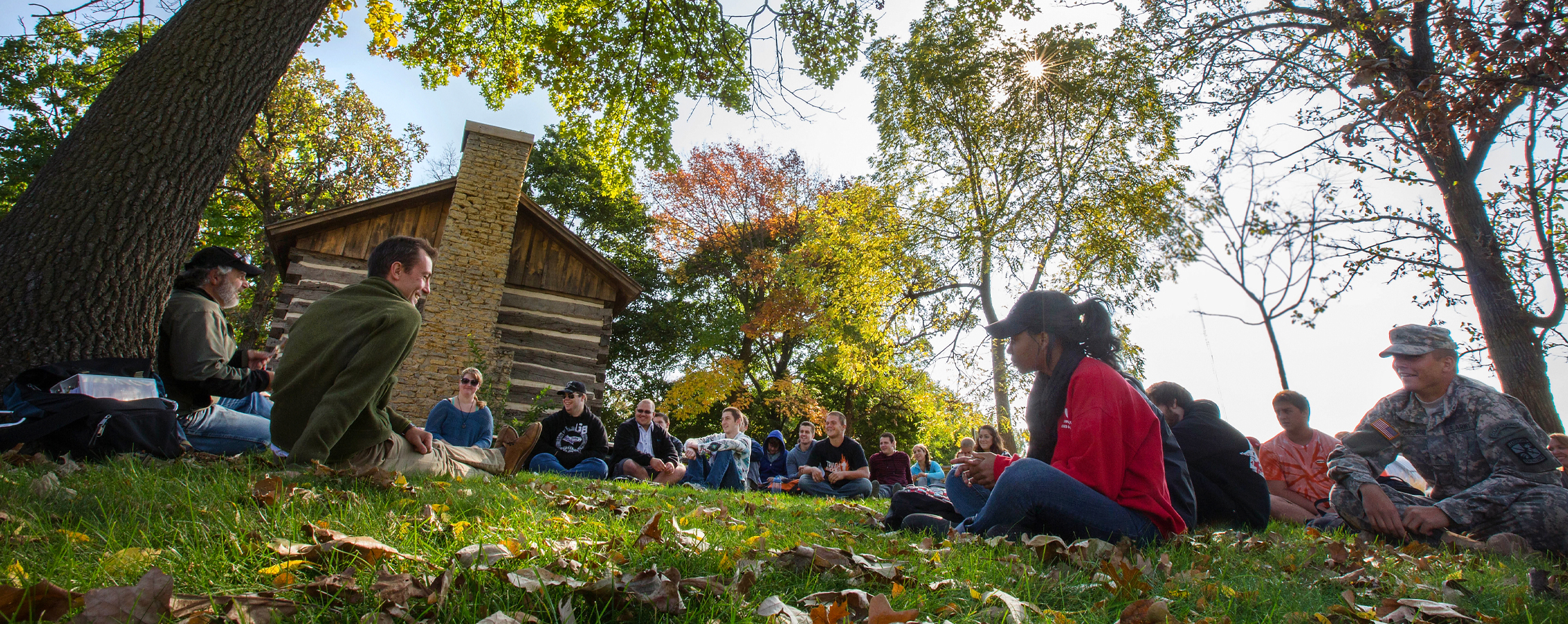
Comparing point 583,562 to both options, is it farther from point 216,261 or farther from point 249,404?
point 249,404

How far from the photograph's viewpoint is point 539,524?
8.22 feet

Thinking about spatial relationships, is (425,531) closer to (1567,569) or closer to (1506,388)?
(1567,569)

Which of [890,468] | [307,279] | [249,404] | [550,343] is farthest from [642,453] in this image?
[307,279]

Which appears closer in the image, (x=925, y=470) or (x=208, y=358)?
(x=208, y=358)

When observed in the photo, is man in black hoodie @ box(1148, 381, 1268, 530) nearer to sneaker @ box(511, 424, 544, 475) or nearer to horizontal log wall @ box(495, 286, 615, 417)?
sneaker @ box(511, 424, 544, 475)

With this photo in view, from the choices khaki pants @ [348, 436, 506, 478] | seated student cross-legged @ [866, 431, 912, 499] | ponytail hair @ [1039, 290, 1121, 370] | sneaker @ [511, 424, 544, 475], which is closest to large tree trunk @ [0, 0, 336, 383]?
khaki pants @ [348, 436, 506, 478]

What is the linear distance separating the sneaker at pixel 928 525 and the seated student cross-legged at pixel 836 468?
17.8 ft

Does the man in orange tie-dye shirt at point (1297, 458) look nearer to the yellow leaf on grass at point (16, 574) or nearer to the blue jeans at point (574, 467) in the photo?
the blue jeans at point (574, 467)

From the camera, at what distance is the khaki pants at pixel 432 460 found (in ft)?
12.8

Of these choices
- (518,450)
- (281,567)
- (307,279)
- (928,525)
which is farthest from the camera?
(307,279)

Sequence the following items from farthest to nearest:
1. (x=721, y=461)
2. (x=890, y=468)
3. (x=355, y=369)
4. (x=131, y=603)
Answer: (x=890, y=468), (x=721, y=461), (x=355, y=369), (x=131, y=603)

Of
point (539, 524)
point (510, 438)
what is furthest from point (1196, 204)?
point (539, 524)

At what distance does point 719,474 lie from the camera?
9.49 metres

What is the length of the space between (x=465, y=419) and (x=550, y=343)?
6.36 meters
